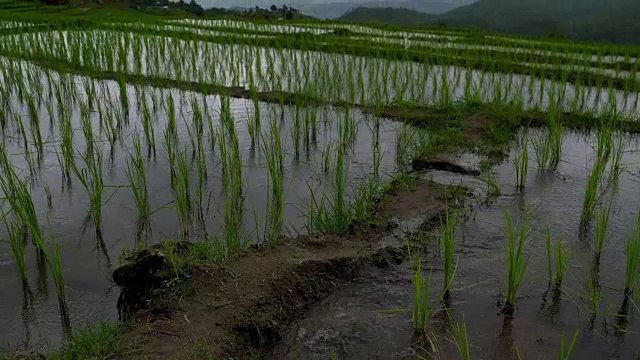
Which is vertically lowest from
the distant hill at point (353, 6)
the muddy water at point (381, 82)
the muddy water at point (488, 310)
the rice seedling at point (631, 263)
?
the muddy water at point (488, 310)

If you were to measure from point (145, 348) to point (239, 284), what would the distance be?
0.49 meters

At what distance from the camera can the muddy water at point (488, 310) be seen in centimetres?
190

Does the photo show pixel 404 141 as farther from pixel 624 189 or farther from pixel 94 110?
pixel 94 110

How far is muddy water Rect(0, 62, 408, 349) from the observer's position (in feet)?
6.99

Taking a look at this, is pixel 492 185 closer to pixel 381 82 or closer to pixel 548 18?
pixel 381 82

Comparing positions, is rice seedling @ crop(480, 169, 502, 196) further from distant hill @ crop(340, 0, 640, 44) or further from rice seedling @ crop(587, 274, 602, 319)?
distant hill @ crop(340, 0, 640, 44)

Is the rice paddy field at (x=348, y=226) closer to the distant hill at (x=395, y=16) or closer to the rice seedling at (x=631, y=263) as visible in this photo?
the rice seedling at (x=631, y=263)

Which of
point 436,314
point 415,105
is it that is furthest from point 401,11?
point 436,314

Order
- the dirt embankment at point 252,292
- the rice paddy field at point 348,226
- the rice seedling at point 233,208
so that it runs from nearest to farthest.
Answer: the dirt embankment at point 252,292 → the rice paddy field at point 348,226 → the rice seedling at point 233,208

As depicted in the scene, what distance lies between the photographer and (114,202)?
3131mm

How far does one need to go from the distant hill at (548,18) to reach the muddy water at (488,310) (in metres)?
13.1

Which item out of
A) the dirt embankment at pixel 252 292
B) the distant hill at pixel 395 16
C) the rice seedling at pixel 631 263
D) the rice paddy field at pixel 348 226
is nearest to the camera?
the dirt embankment at pixel 252 292

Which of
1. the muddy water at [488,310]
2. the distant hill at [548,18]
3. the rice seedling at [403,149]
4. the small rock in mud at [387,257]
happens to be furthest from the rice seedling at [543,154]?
the distant hill at [548,18]

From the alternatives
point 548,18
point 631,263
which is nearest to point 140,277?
point 631,263
